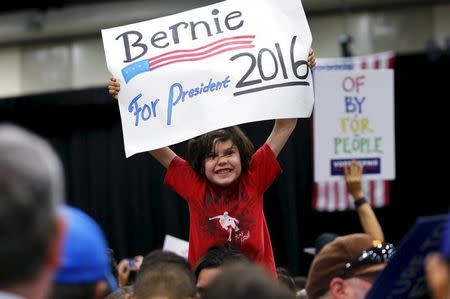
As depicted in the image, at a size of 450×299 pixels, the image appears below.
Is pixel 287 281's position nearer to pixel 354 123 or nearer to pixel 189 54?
pixel 189 54

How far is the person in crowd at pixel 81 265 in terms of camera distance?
2.23 meters

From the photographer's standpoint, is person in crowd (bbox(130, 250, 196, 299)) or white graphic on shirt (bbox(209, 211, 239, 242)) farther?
white graphic on shirt (bbox(209, 211, 239, 242))

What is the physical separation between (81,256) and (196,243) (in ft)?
7.90

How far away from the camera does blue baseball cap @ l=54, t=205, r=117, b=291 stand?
2221 mm

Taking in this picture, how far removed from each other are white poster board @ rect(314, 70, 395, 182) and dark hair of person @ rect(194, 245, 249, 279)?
323 centimetres

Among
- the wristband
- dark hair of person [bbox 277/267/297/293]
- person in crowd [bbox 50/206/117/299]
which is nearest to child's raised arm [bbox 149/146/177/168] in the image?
dark hair of person [bbox 277/267/297/293]

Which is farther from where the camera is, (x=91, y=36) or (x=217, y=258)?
(x=91, y=36)

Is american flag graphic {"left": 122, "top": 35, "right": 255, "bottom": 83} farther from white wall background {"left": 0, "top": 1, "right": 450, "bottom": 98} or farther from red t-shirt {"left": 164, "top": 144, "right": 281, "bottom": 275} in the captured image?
white wall background {"left": 0, "top": 1, "right": 450, "bottom": 98}

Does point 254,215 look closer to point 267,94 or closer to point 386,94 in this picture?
point 267,94

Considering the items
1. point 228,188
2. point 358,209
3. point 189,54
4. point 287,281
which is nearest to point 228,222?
point 228,188

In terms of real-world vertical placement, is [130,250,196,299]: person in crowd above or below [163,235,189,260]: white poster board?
below

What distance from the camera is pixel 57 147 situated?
35.1ft

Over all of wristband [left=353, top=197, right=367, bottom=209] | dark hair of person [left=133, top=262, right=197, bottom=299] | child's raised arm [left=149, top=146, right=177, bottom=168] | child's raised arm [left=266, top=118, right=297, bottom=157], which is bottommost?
dark hair of person [left=133, top=262, right=197, bottom=299]

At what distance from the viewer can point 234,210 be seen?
15.0ft
